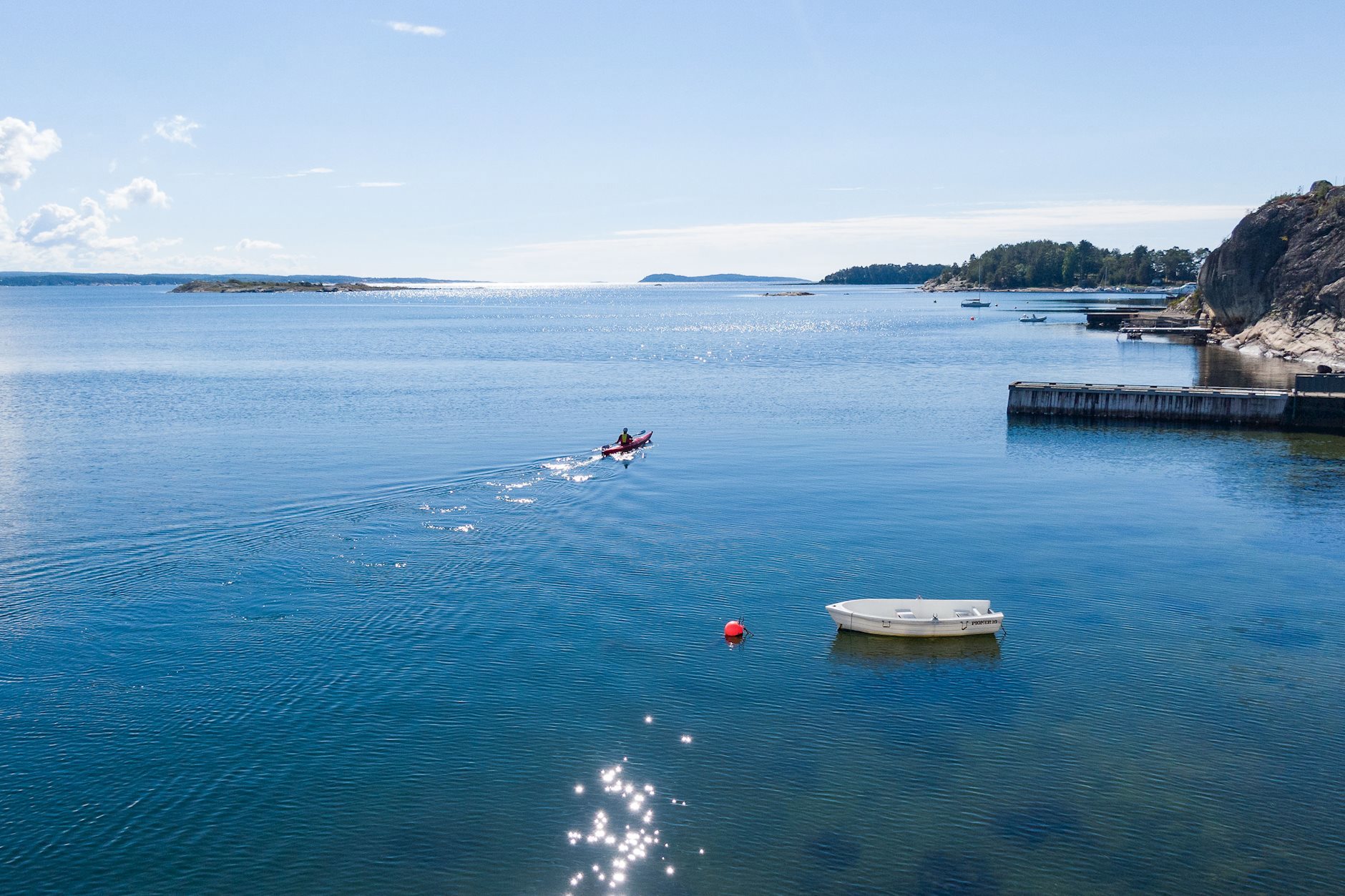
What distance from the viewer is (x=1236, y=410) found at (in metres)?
76.2

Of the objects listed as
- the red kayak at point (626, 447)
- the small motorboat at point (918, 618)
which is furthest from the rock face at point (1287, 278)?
the small motorboat at point (918, 618)

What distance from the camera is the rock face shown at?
108625 mm

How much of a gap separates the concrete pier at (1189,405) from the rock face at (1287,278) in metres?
34.2

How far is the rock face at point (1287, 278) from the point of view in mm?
108625

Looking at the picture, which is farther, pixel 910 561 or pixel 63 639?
pixel 910 561

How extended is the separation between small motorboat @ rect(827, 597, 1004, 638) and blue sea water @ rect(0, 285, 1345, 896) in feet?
2.53

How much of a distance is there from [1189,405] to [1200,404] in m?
0.82

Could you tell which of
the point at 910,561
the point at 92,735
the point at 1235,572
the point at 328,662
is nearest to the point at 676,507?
the point at 910,561

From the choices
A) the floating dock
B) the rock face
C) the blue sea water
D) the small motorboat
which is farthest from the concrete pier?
the small motorboat

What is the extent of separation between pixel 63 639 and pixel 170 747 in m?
10.5

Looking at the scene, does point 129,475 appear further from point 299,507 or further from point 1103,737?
point 1103,737

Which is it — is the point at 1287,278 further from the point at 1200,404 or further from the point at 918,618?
the point at 918,618

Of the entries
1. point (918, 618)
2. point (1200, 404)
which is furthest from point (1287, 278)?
point (918, 618)

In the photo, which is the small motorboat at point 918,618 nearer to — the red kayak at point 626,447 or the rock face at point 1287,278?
the red kayak at point 626,447
